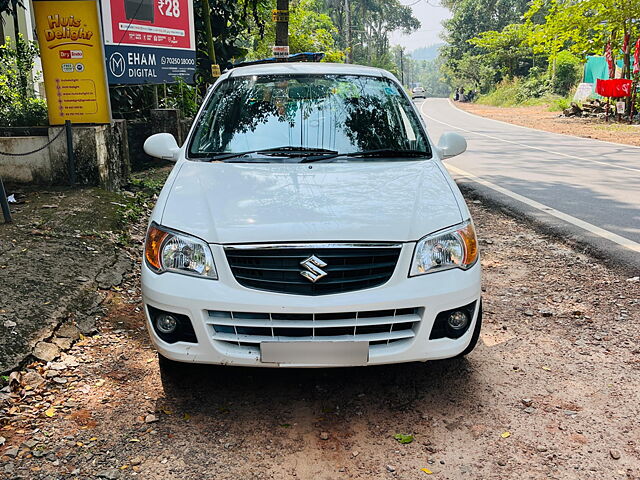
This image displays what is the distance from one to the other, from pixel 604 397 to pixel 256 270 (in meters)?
1.95

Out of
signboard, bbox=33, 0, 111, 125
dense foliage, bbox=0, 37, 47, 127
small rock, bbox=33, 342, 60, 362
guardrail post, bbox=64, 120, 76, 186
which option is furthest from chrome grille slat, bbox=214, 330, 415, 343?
dense foliage, bbox=0, 37, 47, 127

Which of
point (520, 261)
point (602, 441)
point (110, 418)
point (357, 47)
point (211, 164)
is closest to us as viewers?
point (602, 441)

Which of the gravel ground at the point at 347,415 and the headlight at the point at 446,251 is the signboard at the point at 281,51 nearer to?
the gravel ground at the point at 347,415

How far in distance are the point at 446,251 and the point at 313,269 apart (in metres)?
0.70

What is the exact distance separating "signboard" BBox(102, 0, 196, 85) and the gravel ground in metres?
5.66

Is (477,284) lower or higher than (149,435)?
higher

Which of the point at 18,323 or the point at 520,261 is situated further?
the point at 520,261

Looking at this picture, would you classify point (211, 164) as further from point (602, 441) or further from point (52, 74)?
point (52, 74)

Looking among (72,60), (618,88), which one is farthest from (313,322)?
(618,88)

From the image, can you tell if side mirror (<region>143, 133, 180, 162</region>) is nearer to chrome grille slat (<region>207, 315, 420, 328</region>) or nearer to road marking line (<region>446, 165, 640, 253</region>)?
chrome grille slat (<region>207, 315, 420, 328</region>)

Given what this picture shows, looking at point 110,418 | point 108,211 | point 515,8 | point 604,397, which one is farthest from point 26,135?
point 515,8

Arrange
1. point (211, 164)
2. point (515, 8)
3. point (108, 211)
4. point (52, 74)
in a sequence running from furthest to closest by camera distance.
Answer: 1. point (515, 8)
2. point (52, 74)
3. point (108, 211)
4. point (211, 164)

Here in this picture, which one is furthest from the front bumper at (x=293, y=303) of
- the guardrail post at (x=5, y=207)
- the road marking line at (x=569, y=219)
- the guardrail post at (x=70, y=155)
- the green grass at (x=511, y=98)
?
the green grass at (x=511, y=98)

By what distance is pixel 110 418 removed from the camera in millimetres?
3129
